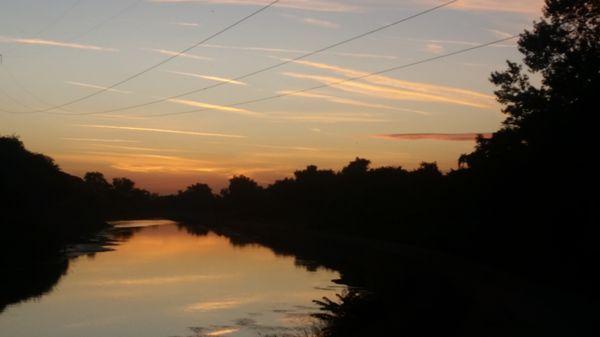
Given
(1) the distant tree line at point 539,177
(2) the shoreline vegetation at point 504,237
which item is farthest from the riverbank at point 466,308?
(1) the distant tree line at point 539,177

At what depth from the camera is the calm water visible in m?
26.9

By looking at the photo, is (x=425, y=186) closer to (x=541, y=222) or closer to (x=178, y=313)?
(x=541, y=222)

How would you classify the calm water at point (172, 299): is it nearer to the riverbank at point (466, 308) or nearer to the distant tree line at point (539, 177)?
the riverbank at point (466, 308)

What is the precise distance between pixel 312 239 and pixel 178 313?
57.7 meters

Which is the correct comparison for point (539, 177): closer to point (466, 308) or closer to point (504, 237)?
point (504, 237)

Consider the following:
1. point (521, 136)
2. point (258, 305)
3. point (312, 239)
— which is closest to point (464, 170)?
point (521, 136)

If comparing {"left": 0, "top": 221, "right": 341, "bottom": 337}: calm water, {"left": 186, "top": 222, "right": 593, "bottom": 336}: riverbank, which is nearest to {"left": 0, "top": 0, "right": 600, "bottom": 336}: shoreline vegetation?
{"left": 186, "top": 222, "right": 593, "bottom": 336}: riverbank

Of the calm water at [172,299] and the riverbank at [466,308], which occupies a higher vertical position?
the riverbank at [466,308]

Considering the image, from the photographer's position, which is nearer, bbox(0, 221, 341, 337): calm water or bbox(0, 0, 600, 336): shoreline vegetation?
bbox(0, 0, 600, 336): shoreline vegetation

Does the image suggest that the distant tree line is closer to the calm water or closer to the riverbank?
the riverbank

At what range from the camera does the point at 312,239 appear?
8794 centimetres

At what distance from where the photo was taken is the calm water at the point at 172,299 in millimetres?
26906

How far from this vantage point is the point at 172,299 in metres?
35.0

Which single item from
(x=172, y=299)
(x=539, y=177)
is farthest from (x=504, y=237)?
(x=172, y=299)
